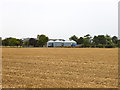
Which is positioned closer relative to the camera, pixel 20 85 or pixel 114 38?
pixel 20 85

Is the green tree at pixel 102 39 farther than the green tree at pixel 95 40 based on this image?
Yes

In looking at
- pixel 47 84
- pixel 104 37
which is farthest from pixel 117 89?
pixel 104 37

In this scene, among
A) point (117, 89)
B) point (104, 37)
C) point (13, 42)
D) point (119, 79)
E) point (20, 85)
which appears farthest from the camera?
point (13, 42)

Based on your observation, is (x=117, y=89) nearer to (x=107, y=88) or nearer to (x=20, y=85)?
(x=107, y=88)

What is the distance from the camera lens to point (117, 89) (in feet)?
19.7

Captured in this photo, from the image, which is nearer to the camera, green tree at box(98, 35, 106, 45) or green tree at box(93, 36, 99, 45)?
green tree at box(93, 36, 99, 45)

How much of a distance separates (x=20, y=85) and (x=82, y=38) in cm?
10455

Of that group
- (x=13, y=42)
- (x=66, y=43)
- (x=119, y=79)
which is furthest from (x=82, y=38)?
(x=119, y=79)

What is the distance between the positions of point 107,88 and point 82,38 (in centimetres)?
10456

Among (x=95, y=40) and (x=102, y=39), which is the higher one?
(x=102, y=39)

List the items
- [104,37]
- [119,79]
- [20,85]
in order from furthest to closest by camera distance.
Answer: [104,37] < [119,79] < [20,85]

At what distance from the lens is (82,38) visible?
109750mm

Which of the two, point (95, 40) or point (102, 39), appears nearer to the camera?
point (102, 39)

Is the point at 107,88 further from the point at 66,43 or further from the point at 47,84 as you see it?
the point at 66,43
